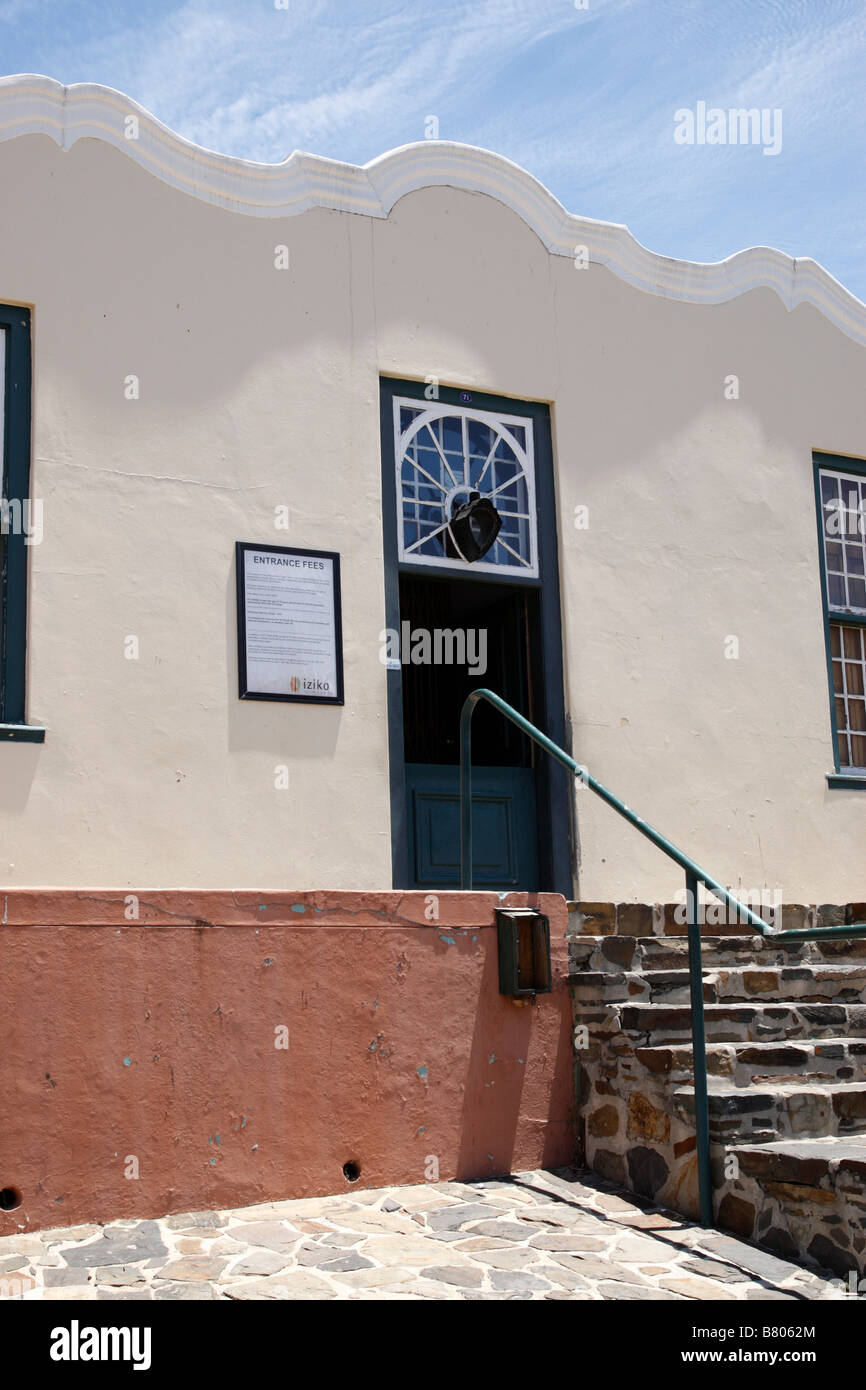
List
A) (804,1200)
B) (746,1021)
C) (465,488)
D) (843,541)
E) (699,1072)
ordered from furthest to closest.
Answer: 1. (843,541)
2. (465,488)
3. (746,1021)
4. (699,1072)
5. (804,1200)

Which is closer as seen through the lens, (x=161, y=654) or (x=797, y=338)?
(x=161, y=654)

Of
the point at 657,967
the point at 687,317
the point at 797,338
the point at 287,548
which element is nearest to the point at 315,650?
the point at 287,548

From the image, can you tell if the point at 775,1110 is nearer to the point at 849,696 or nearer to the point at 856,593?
the point at 849,696

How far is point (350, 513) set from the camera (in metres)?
7.31

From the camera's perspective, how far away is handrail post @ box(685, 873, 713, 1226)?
519 cm

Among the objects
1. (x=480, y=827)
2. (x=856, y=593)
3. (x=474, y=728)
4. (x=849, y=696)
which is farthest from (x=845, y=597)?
(x=480, y=827)

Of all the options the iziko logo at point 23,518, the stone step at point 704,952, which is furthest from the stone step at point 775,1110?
the iziko logo at point 23,518

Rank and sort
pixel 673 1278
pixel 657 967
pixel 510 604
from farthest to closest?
1. pixel 510 604
2. pixel 657 967
3. pixel 673 1278

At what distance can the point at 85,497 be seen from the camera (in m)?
6.62

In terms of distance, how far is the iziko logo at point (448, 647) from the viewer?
8211 mm

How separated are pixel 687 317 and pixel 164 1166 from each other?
19.3ft

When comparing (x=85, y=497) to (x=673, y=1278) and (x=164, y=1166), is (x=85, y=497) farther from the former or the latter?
(x=673, y=1278)
